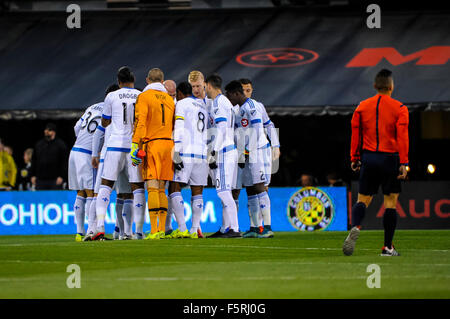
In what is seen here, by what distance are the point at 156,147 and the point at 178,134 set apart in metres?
0.38

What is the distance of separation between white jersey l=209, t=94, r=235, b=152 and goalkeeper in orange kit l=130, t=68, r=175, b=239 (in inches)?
27.6

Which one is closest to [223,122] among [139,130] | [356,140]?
[139,130]

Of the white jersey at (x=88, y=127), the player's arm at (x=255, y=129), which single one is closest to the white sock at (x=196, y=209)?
the player's arm at (x=255, y=129)

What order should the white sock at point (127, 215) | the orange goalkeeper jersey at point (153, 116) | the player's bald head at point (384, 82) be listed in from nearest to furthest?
the player's bald head at point (384, 82) < the orange goalkeeper jersey at point (153, 116) < the white sock at point (127, 215)

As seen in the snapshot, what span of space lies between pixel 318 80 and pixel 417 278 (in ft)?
44.5

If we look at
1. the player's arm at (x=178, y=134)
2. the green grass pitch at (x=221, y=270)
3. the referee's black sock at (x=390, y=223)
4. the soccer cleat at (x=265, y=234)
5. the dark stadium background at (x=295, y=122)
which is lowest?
the green grass pitch at (x=221, y=270)

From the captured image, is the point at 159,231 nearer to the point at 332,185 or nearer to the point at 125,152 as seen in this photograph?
the point at 125,152

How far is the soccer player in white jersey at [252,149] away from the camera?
1389 centimetres

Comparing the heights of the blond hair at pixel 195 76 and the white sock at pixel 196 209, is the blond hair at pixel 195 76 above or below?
above

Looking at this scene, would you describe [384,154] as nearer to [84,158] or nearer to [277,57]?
[84,158]

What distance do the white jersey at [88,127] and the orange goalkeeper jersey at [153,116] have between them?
1.32 m

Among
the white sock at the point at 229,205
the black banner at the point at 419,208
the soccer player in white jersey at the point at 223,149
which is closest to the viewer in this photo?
the soccer player in white jersey at the point at 223,149

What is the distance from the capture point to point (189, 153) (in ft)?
44.8

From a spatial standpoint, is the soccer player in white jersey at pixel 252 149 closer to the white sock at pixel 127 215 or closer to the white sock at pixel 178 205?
the white sock at pixel 178 205
